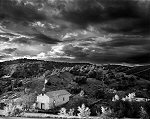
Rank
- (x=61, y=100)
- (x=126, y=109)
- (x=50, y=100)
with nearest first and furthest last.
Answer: (x=126, y=109)
(x=50, y=100)
(x=61, y=100)

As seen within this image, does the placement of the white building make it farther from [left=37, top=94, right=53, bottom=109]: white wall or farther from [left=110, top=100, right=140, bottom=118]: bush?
[left=110, top=100, right=140, bottom=118]: bush

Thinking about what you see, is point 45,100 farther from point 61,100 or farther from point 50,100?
point 61,100

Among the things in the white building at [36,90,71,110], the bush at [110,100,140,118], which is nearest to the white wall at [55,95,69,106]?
the white building at [36,90,71,110]

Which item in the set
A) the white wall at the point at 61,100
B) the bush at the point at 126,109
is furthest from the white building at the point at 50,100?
the bush at the point at 126,109

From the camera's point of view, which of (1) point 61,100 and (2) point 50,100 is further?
(1) point 61,100

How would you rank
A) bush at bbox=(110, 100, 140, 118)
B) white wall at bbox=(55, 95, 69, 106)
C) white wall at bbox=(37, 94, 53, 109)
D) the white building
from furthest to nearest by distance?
white wall at bbox=(55, 95, 69, 106) → the white building → white wall at bbox=(37, 94, 53, 109) → bush at bbox=(110, 100, 140, 118)

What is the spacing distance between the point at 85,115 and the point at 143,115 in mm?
12933

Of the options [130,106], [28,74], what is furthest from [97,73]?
[130,106]

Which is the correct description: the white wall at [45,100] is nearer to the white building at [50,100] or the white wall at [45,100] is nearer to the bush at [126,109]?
the white building at [50,100]

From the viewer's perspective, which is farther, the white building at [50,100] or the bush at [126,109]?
the white building at [50,100]

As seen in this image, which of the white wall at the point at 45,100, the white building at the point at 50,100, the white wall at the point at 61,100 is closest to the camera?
the white wall at the point at 45,100

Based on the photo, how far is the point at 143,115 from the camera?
4856 cm

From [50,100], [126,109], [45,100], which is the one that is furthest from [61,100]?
[126,109]

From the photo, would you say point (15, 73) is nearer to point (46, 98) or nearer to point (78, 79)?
point (78, 79)
